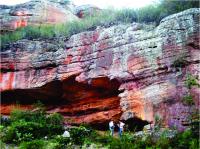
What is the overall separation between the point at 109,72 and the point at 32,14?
826cm

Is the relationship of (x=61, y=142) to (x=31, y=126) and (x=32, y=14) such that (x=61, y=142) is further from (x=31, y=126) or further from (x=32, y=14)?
(x=32, y=14)

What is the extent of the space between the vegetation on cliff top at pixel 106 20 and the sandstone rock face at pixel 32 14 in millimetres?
795

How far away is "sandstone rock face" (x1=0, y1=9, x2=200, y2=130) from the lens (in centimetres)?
1933

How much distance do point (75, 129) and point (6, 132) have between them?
2.98 m

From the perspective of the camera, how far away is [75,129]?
752 inches

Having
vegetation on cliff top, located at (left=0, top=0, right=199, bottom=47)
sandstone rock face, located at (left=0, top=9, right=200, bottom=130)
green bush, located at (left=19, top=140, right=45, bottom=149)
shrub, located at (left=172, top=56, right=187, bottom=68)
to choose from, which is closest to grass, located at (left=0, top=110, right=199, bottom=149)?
green bush, located at (left=19, top=140, right=45, bottom=149)

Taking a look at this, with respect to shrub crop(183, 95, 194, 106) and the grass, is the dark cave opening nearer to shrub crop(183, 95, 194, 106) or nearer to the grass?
the grass

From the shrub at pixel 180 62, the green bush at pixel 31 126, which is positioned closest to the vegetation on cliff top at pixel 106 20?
the shrub at pixel 180 62

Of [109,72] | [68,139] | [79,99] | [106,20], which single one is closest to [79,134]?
[68,139]

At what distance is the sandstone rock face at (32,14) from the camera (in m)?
26.7

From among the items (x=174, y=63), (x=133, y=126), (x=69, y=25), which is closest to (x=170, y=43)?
(x=174, y=63)

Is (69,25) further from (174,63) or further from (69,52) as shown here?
(174,63)

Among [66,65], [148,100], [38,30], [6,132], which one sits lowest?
[6,132]

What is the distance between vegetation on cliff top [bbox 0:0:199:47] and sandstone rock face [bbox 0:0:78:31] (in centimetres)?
80
